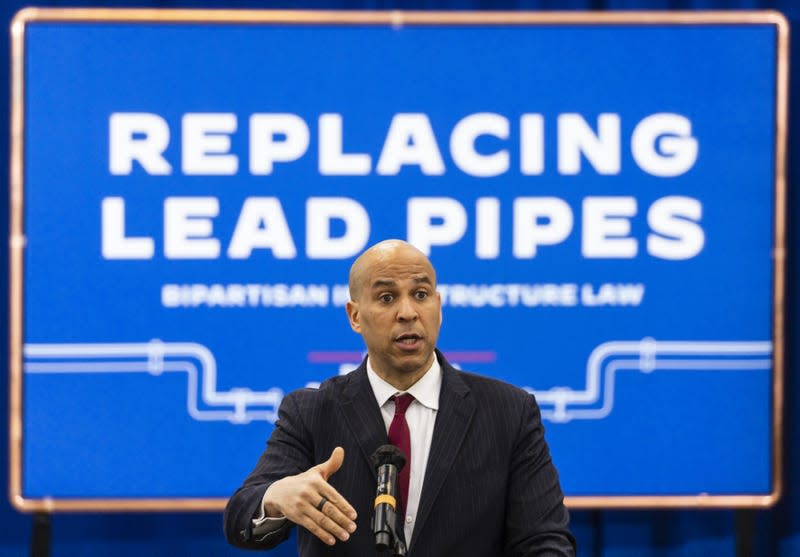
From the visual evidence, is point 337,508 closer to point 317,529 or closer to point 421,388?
point 317,529

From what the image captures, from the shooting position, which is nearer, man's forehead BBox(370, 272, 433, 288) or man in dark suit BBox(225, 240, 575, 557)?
man in dark suit BBox(225, 240, 575, 557)

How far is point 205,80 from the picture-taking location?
359 cm

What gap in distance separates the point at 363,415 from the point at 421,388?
13 cm

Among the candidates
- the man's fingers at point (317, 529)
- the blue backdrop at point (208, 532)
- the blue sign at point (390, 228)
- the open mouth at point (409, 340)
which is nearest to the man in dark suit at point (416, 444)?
the open mouth at point (409, 340)

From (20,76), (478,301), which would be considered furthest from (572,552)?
(20,76)

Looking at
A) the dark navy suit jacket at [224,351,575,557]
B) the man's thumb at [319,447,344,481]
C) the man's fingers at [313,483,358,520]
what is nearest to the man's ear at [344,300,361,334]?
the dark navy suit jacket at [224,351,575,557]

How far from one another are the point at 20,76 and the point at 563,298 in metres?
2.10

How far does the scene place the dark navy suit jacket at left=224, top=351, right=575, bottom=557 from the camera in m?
1.80

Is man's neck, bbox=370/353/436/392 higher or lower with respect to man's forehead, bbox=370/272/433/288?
lower

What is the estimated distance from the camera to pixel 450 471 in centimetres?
184

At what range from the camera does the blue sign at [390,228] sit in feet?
11.7

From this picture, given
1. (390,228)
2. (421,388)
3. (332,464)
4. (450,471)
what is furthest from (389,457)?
(390,228)

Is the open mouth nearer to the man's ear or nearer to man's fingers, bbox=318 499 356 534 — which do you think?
the man's ear

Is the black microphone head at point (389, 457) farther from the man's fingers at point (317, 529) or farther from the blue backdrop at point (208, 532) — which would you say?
the blue backdrop at point (208, 532)
